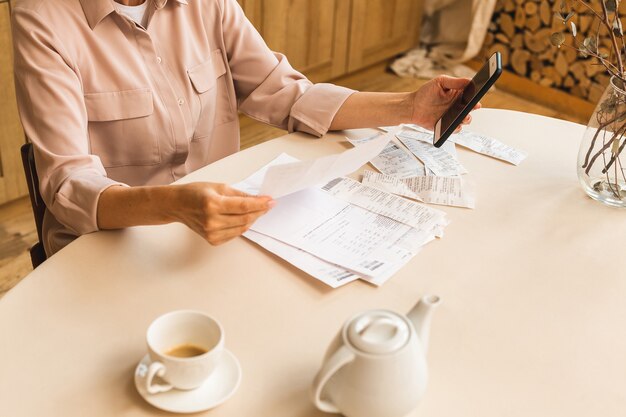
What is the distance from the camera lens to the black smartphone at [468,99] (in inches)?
48.0

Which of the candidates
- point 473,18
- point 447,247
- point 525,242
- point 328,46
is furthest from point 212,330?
point 473,18

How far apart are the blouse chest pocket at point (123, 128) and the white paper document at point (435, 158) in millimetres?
498

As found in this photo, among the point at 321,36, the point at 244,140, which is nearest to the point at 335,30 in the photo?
the point at 321,36

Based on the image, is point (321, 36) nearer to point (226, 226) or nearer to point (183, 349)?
point (226, 226)

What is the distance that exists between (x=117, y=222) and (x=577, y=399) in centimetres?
70

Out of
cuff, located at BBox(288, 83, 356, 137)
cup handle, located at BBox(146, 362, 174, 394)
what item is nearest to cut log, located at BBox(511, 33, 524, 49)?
cuff, located at BBox(288, 83, 356, 137)

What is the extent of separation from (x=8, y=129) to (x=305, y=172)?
1.56 meters

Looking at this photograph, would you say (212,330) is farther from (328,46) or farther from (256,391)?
(328,46)

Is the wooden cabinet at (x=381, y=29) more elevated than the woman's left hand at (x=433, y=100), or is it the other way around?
the woman's left hand at (x=433, y=100)

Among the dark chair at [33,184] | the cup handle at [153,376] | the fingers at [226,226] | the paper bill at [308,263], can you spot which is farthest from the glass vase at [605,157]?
the dark chair at [33,184]

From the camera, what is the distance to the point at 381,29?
3.57m

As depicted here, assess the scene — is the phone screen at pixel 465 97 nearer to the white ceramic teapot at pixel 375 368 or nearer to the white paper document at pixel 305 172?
the white paper document at pixel 305 172

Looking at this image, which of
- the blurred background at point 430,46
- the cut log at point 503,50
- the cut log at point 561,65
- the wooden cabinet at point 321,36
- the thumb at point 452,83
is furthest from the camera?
the cut log at point 503,50

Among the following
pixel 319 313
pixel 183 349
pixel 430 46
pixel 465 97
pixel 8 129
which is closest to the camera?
pixel 183 349
